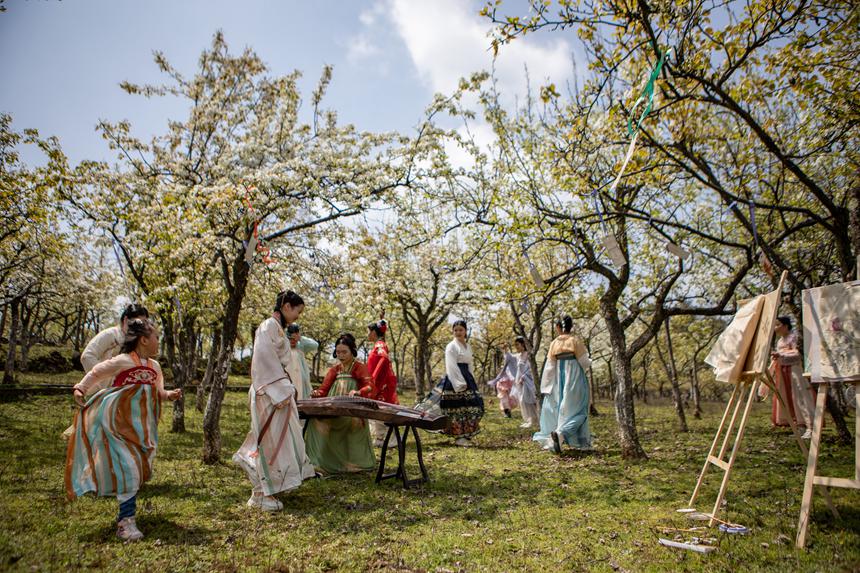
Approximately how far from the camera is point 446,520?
487 centimetres

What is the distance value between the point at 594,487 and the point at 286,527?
3844mm

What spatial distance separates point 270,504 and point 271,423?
2.77ft

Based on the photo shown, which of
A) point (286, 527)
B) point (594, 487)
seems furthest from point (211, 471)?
point (594, 487)

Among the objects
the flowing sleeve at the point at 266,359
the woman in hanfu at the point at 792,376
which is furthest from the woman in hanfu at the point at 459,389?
the woman in hanfu at the point at 792,376

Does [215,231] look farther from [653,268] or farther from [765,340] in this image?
[653,268]

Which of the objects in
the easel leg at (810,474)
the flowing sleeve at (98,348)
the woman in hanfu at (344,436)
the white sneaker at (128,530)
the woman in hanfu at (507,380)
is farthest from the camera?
the woman in hanfu at (507,380)

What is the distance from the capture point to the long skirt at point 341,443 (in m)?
7.23

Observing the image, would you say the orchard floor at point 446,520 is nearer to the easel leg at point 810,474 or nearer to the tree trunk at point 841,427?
the easel leg at point 810,474

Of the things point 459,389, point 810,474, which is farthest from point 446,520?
point 459,389

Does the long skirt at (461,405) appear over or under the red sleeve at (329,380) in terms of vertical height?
under

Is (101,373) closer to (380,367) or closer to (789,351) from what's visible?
(380,367)

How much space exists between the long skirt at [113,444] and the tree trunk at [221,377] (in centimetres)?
276

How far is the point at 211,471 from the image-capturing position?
271 inches

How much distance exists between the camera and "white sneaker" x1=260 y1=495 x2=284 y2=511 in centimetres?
509
